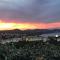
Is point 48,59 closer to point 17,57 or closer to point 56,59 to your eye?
point 56,59

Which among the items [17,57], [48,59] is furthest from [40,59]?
[17,57]

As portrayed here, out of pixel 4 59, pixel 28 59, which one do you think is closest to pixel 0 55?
pixel 4 59

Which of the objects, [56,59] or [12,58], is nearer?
[56,59]

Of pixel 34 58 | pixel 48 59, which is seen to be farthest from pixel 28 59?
pixel 48 59

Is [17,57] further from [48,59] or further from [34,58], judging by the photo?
[48,59]

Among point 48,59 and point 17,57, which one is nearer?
point 48,59

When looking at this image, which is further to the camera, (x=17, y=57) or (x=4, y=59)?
(x=17, y=57)

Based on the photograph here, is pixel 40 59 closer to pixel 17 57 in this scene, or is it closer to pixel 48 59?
pixel 48 59
